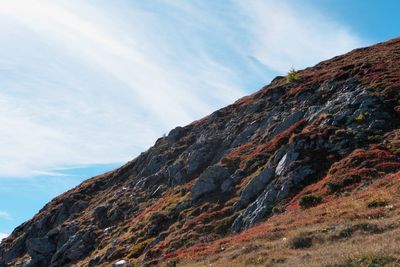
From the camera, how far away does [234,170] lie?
2119 inches

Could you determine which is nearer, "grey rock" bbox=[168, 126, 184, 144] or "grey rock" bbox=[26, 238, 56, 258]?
"grey rock" bbox=[26, 238, 56, 258]

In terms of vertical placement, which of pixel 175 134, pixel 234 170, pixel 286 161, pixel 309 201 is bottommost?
pixel 309 201

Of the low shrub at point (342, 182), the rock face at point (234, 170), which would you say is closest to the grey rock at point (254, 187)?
the rock face at point (234, 170)

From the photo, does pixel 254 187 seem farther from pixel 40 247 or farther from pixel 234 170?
pixel 40 247

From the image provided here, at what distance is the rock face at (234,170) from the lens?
41781 millimetres

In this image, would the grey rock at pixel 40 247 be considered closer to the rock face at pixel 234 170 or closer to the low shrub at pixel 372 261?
the rock face at pixel 234 170

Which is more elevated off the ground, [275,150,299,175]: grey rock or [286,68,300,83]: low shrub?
[286,68,300,83]: low shrub

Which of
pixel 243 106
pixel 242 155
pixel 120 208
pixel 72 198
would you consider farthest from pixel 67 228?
pixel 243 106

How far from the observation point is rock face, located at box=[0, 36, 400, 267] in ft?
137

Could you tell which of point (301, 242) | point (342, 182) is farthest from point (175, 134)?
point (301, 242)

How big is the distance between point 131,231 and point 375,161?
28.8 meters

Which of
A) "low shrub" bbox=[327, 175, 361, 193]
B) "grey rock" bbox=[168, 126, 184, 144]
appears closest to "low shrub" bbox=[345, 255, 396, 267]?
"low shrub" bbox=[327, 175, 361, 193]

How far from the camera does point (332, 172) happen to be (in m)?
40.5

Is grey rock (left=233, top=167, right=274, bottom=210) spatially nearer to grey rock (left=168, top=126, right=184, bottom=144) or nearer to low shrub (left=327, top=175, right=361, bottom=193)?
low shrub (left=327, top=175, right=361, bottom=193)
